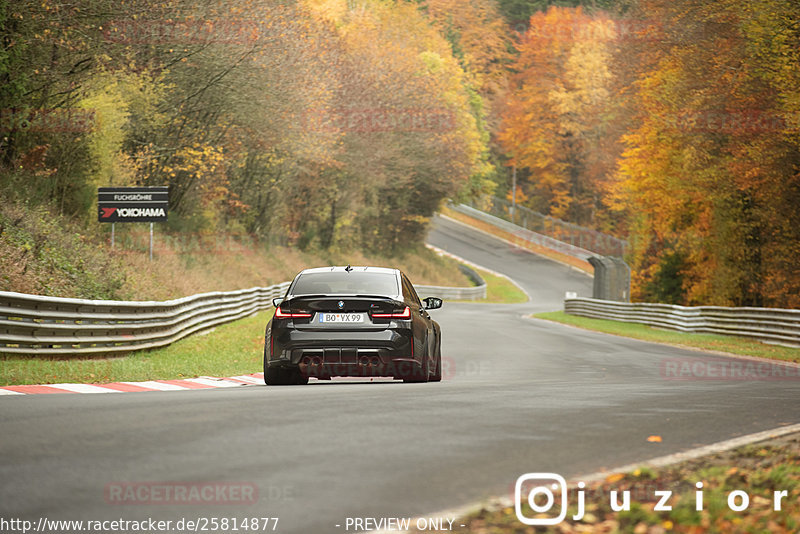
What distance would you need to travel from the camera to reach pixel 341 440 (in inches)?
279

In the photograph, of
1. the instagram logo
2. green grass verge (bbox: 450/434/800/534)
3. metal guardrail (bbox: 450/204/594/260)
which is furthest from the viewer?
metal guardrail (bbox: 450/204/594/260)

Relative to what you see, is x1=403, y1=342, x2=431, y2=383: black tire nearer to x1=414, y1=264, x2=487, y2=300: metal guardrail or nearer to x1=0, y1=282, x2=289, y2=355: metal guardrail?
x1=0, y1=282, x2=289, y2=355: metal guardrail

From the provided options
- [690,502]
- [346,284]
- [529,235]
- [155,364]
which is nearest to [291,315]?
[346,284]

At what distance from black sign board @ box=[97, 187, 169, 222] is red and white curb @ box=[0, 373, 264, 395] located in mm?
9928

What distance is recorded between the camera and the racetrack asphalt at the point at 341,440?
17.7 ft

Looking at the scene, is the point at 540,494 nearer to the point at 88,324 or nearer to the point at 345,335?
the point at 345,335

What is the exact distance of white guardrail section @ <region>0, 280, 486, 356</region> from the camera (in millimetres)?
13688

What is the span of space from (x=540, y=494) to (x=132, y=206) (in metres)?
20.4

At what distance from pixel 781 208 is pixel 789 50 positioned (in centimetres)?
637

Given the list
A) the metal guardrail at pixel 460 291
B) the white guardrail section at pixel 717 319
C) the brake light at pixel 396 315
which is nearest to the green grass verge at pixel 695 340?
the white guardrail section at pixel 717 319

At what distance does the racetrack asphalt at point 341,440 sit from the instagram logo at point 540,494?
138mm

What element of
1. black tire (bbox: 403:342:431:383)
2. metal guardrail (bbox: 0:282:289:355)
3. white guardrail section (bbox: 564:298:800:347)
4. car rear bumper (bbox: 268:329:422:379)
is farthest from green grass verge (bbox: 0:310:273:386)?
white guardrail section (bbox: 564:298:800:347)

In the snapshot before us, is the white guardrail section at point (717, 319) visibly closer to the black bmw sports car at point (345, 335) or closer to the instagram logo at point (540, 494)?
the black bmw sports car at point (345, 335)

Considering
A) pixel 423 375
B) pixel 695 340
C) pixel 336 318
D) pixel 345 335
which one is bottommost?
pixel 695 340
